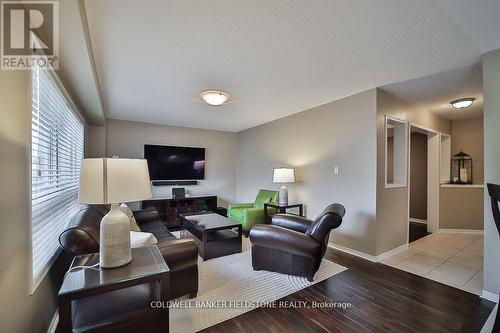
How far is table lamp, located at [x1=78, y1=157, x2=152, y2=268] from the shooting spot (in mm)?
1266

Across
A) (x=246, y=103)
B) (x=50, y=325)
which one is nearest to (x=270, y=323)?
(x=50, y=325)

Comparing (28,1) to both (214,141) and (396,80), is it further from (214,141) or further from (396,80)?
(214,141)

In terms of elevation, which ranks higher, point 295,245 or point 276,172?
point 276,172

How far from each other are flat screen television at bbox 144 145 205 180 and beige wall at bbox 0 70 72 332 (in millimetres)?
3674

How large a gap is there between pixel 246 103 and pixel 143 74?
5.40 feet

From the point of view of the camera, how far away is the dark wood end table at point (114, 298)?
3.88 feet

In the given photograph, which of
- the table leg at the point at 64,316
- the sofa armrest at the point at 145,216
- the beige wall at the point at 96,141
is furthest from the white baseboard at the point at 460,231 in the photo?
the beige wall at the point at 96,141

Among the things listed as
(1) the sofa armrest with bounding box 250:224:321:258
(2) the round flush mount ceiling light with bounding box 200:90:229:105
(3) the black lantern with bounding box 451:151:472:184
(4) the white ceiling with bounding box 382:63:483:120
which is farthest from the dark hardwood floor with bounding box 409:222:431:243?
(2) the round flush mount ceiling light with bounding box 200:90:229:105

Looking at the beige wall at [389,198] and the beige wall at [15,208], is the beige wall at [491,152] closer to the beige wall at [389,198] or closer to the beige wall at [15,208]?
the beige wall at [389,198]

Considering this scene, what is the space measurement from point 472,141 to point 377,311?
4.74 meters

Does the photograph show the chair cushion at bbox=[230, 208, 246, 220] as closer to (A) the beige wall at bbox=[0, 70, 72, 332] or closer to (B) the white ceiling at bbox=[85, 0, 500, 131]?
(B) the white ceiling at bbox=[85, 0, 500, 131]

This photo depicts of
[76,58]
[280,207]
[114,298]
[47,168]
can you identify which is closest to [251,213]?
[280,207]

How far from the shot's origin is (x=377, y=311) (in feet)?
6.35

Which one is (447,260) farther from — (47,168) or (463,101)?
(47,168)
